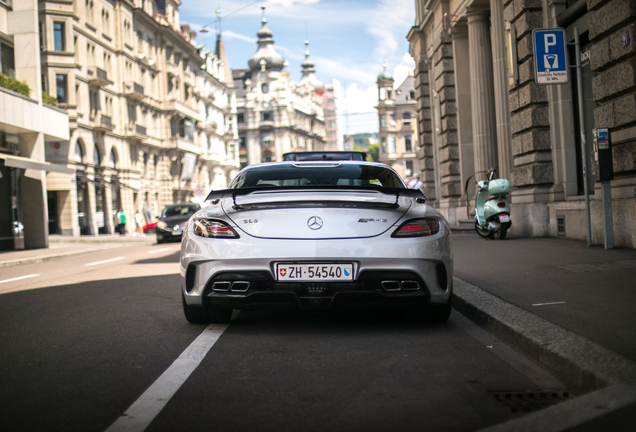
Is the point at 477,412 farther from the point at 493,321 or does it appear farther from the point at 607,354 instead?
the point at 493,321

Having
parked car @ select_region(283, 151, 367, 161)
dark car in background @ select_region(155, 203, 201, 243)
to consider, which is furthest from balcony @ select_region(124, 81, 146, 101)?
parked car @ select_region(283, 151, 367, 161)

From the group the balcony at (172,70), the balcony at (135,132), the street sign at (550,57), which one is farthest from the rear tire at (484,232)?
the balcony at (172,70)

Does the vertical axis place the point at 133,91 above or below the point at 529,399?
above

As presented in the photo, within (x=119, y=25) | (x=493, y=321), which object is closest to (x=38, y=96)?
(x=493, y=321)

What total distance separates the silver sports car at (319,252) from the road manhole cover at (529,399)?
161 centimetres

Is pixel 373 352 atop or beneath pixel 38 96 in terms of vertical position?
beneath

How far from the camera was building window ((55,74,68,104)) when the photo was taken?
42969mm

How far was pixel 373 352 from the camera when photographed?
16.0ft

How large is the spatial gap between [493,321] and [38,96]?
23800mm

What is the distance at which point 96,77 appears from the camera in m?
46.3

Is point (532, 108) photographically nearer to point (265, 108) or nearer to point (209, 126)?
point (209, 126)

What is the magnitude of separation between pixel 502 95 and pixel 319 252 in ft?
42.1

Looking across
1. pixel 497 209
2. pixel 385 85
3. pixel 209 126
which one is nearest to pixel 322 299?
pixel 497 209

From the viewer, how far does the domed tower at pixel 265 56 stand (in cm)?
13988
